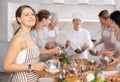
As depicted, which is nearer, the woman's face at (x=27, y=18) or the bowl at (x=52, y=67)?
the woman's face at (x=27, y=18)

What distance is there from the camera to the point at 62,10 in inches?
225

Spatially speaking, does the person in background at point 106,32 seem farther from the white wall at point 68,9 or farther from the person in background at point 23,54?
the person in background at point 23,54

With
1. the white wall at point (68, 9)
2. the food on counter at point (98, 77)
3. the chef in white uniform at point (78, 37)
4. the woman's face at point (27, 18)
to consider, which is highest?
the white wall at point (68, 9)

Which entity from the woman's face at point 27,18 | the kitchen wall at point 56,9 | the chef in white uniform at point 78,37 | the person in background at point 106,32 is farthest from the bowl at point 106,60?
the kitchen wall at point 56,9

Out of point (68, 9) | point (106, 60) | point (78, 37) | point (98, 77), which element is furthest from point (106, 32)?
point (98, 77)

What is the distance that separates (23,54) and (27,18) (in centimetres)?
27

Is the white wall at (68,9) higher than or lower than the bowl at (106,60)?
higher

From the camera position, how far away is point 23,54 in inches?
91.2

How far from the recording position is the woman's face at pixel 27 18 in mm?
2305

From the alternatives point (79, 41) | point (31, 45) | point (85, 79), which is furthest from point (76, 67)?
point (79, 41)

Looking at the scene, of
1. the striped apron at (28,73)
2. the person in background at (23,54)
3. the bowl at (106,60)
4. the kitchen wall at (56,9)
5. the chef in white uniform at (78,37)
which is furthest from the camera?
the kitchen wall at (56,9)

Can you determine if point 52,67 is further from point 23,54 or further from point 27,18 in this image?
point 27,18

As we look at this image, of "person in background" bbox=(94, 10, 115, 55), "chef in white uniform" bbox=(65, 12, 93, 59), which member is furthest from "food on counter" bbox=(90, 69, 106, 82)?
"chef in white uniform" bbox=(65, 12, 93, 59)

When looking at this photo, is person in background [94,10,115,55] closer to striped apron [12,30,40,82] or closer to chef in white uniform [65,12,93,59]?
chef in white uniform [65,12,93,59]
